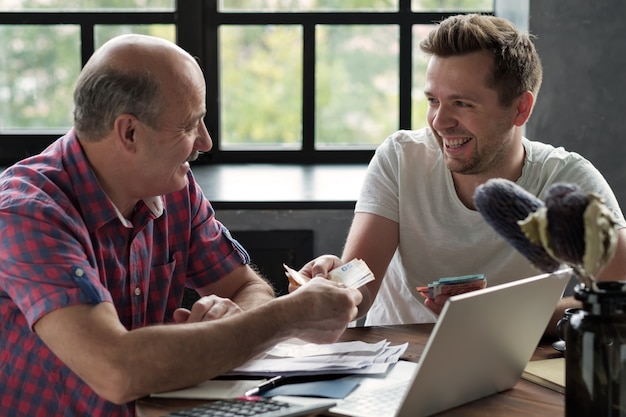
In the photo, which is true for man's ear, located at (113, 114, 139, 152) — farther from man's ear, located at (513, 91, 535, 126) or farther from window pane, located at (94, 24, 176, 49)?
window pane, located at (94, 24, 176, 49)

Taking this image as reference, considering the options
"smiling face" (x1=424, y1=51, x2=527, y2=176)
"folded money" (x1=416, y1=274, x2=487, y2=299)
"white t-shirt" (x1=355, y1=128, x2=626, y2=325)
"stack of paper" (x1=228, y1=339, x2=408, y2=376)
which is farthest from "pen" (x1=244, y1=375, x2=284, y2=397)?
"smiling face" (x1=424, y1=51, x2=527, y2=176)

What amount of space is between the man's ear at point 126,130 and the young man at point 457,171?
741 millimetres

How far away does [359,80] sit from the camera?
4.00 m

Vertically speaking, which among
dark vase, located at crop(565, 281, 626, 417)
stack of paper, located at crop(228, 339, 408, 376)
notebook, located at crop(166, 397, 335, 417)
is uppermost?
dark vase, located at crop(565, 281, 626, 417)

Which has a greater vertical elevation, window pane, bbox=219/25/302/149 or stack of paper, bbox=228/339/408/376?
window pane, bbox=219/25/302/149

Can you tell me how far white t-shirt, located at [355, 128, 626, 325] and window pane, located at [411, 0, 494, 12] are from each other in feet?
5.00

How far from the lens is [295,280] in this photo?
80.0 inches

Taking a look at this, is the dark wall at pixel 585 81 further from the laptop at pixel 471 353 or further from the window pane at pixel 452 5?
the laptop at pixel 471 353

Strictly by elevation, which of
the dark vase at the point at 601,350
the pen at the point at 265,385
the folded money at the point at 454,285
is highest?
the dark vase at the point at 601,350

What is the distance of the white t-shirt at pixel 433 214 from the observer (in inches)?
96.4

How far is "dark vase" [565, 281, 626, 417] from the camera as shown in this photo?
1.33 meters

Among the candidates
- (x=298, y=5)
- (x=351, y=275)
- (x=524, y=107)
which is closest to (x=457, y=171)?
(x=524, y=107)

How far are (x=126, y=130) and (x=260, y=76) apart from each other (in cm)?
217

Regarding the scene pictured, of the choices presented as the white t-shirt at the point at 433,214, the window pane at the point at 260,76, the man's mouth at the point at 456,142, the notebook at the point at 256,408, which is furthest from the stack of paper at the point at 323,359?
the window pane at the point at 260,76
